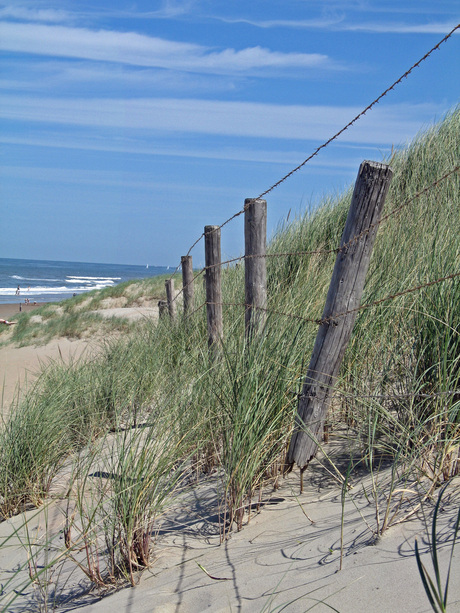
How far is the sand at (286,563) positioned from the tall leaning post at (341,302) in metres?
0.27

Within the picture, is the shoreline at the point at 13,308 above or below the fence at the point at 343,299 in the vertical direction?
above

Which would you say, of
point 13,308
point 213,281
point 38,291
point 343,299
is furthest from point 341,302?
point 38,291

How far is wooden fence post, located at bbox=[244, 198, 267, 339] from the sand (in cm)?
139

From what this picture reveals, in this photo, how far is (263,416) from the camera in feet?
9.14

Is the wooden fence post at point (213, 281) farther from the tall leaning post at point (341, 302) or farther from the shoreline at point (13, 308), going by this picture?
the shoreline at point (13, 308)

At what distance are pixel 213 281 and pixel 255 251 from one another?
1.05 m

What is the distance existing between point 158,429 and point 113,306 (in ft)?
50.5

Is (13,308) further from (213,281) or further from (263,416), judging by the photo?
(263,416)

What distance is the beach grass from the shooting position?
2379mm

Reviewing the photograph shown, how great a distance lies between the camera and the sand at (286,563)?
1.79 meters

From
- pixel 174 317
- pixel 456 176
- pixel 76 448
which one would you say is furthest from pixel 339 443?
pixel 456 176

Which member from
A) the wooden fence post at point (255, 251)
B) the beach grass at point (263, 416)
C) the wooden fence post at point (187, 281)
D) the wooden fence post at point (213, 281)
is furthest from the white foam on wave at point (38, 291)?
the wooden fence post at point (255, 251)

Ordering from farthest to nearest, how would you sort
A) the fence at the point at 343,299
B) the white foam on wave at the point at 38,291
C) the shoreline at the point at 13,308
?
the white foam on wave at the point at 38,291 → the shoreline at the point at 13,308 → the fence at the point at 343,299

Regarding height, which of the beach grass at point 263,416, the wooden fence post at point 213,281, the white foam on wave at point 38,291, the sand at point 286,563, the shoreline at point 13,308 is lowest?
the sand at point 286,563
